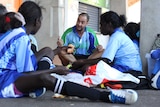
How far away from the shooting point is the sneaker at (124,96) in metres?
3.85

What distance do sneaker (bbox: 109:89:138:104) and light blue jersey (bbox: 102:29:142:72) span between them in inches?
56.2

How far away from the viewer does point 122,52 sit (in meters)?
5.46

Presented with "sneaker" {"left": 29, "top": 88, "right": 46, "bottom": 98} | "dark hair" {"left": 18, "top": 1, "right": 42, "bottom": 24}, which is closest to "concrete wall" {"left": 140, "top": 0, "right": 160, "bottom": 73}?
"dark hair" {"left": 18, "top": 1, "right": 42, "bottom": 24}

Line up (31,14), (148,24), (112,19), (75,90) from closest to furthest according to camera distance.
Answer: (75,90) → (31,14) → (112,19) → (148,24)

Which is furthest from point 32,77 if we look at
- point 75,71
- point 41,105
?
point 75,71

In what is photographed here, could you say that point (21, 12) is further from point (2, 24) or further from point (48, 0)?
point (48, 0)

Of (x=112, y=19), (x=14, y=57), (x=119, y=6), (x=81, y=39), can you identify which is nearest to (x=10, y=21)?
(x=14, y=57)

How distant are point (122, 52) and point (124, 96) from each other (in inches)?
65.0

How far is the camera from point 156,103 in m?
4.16

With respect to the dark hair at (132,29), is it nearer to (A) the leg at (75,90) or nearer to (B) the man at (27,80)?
(B) the man at (27,80)

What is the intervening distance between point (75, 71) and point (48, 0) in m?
4.89

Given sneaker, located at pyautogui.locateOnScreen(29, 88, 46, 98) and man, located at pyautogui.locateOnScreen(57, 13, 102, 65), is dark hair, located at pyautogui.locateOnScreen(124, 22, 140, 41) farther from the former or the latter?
sneaker, located at pyautogui.locateOnScreen(29, 88, 46, 98)

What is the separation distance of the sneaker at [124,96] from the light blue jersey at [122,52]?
56.2 inches

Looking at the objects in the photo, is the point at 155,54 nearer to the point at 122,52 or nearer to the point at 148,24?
the point at 122,52
